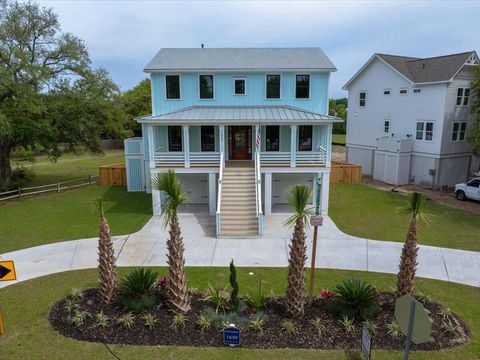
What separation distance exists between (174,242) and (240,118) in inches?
420

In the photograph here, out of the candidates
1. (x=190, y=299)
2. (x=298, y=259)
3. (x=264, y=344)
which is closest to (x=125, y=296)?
(x=190, y=299)

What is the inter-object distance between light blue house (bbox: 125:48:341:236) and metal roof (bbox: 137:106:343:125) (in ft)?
0.17

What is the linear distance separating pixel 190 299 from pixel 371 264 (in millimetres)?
6572

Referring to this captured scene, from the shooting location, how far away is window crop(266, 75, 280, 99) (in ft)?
64.6

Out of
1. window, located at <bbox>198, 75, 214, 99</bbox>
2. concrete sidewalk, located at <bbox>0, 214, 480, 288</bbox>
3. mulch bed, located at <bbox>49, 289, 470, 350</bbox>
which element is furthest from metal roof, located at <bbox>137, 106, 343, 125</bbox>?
mulch bed, located at <bbox>49, 289, 470, 350</bbox>

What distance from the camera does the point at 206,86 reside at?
65.3ft

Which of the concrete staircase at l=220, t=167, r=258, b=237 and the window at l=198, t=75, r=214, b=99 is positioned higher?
the window at l=198, t=75, r=214, b=99

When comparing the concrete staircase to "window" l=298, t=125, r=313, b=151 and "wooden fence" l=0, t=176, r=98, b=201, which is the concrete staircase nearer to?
"window" l=298, t=125, r=313, b=151

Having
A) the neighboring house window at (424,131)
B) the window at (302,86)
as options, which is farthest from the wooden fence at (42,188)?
the neighboring house window at (424,131)

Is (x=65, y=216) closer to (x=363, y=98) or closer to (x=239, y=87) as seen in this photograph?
(x=239, y=87)

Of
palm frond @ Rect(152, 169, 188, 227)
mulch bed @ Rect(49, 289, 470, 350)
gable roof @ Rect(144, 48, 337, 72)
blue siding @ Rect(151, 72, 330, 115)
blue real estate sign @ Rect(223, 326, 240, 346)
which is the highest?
gable roof @ Rect(144, 48, 337, 72)

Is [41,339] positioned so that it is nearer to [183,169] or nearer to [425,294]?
[425,294]

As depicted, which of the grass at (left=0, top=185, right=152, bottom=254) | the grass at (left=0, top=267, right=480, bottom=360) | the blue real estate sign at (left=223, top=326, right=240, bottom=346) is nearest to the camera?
the grass at (left=0, top=267, right=480, bottom=360)

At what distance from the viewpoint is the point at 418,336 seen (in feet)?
17.0
